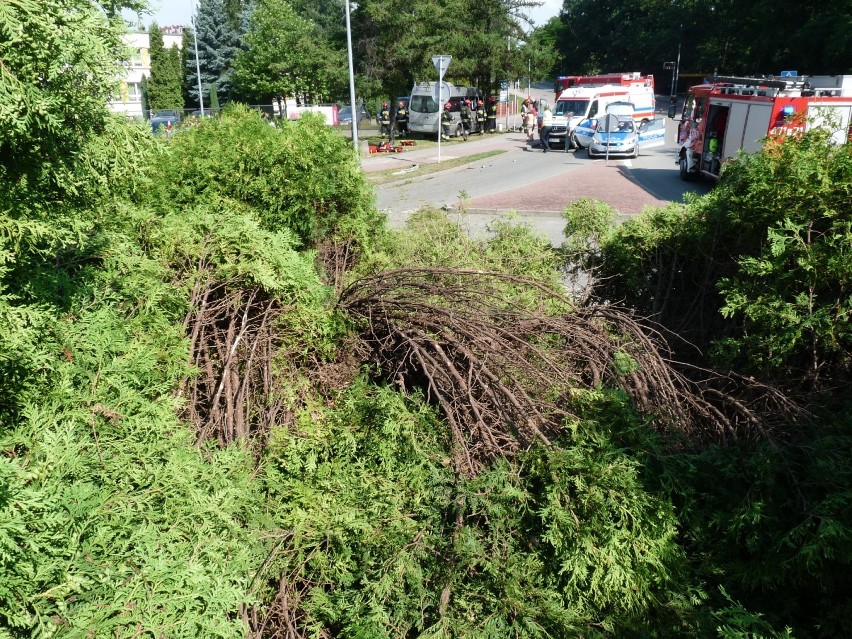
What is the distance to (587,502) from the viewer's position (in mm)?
3266

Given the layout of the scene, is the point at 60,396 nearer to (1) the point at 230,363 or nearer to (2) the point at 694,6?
(1) the point at 230,363

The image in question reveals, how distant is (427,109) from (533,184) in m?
16.1

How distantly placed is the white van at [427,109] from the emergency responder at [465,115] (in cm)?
28

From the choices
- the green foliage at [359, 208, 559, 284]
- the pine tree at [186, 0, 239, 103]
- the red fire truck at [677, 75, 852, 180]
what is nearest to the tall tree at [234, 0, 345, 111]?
the red fire truck at [677, 75, 852, 180]

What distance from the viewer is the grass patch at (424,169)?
20609mm

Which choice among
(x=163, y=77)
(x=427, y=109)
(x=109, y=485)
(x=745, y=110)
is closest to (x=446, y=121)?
(x=427, y=109)

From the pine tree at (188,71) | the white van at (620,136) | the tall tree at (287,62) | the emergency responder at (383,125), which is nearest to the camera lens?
the white van at (620,136)

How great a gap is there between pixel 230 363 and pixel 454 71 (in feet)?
108

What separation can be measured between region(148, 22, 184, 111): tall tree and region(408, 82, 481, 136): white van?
73.5 ft

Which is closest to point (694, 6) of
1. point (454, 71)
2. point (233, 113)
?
point (454, 71)

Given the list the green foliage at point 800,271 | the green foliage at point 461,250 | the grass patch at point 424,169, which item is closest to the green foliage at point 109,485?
the green foliage at point 461,250

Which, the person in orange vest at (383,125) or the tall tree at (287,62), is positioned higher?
the tall tree at (287,62)

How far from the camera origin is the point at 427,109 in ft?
111

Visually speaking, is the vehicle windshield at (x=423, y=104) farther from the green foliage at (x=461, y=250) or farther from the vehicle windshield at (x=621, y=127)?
the green foliage at (x=461, y=250)
